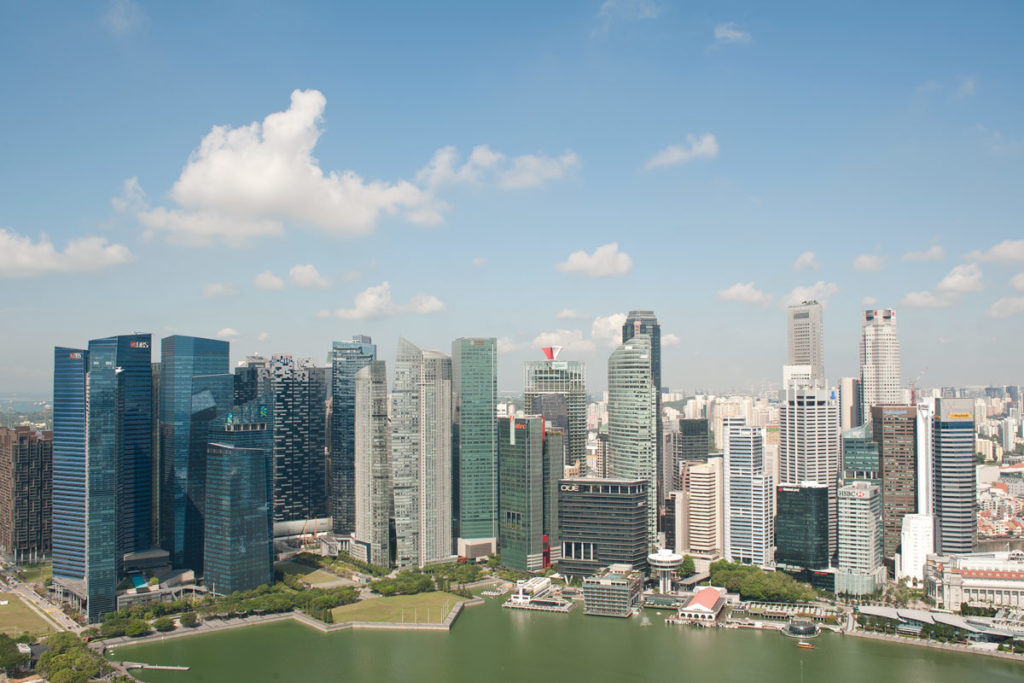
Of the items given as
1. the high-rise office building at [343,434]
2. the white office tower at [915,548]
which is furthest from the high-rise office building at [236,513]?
the white office tower at [915,548]

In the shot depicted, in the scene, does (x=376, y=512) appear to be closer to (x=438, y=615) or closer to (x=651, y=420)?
(x=438, y=615)

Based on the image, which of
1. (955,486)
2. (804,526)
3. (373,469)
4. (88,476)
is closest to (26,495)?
(88,476)

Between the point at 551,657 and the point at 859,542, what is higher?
the point at 859,542

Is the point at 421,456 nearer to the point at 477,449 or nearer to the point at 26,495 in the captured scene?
the point at 477,449

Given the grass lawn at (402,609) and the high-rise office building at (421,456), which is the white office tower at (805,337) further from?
the grass lawn at (402,609)

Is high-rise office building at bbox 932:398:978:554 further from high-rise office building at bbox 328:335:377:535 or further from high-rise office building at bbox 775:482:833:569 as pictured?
high-rise office building at bbox 328:335:377:535

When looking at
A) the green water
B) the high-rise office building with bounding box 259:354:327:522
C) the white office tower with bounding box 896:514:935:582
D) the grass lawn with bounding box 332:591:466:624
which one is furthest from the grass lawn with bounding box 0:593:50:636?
the white office tower with bounding box 896:514:935:582
